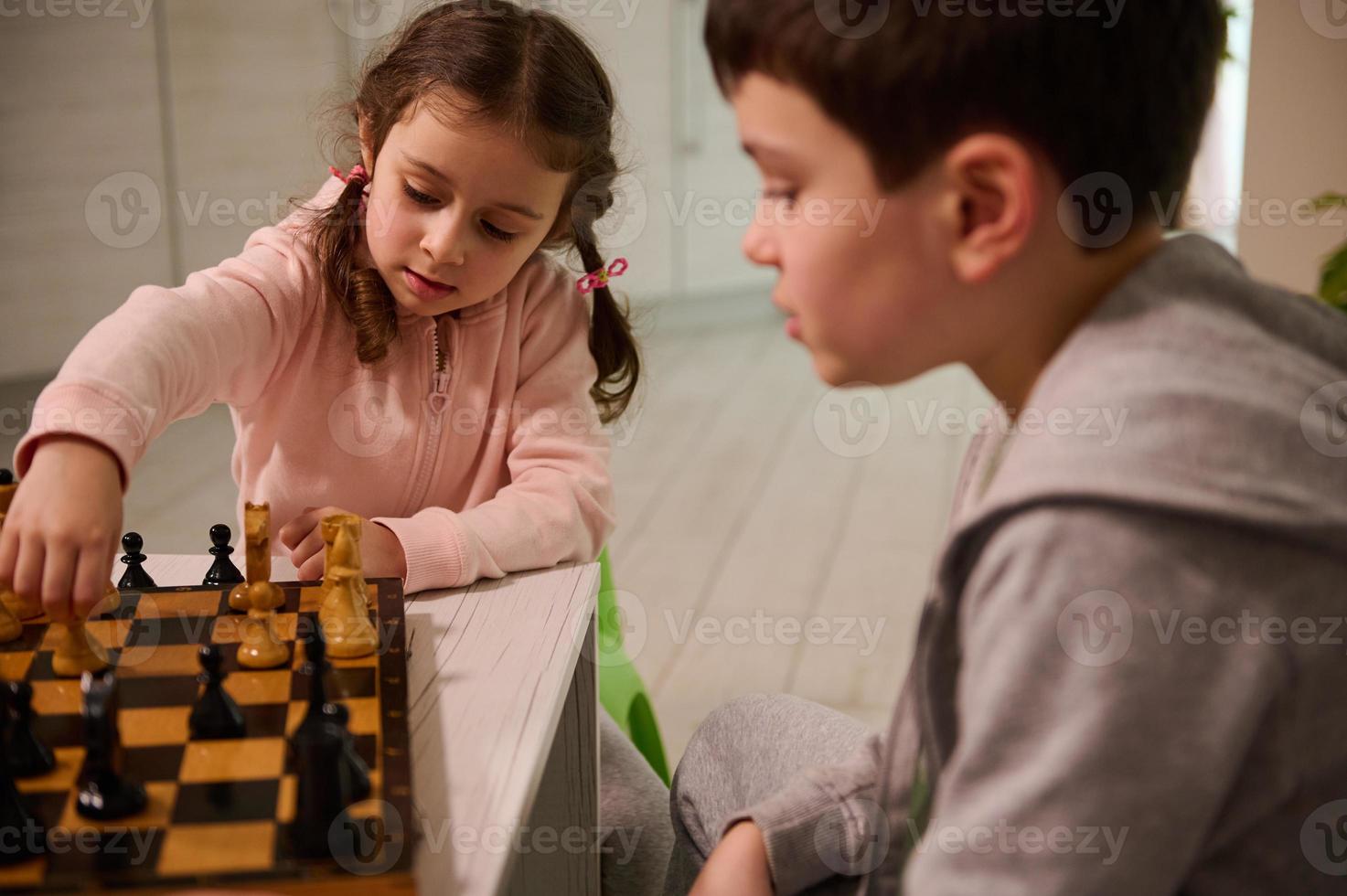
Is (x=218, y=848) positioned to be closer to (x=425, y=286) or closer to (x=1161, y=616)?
(x=1161, y=616)

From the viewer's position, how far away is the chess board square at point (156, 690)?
30.7 inches

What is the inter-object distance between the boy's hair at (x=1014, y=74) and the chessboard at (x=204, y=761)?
438mm

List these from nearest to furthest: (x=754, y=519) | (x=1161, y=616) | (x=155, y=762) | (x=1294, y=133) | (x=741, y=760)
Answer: (x=1161, y=616), (x=155, y=762), (x=741, y=760), (x=1294, y=133), (x=754, y=519)

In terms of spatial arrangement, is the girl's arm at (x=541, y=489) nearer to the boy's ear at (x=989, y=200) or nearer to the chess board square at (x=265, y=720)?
the chess board square at (x=265, y=720)

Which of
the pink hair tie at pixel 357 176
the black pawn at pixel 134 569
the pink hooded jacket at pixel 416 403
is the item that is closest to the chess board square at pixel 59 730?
the black pawn at pixel 134 569

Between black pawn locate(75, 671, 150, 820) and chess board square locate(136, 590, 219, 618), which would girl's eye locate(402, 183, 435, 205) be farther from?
black pawn locate(75, 671, 150, 820)

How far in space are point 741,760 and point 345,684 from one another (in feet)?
1.19

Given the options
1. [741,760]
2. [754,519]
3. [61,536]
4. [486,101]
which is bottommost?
[754,519]

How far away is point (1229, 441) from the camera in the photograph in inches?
24.3

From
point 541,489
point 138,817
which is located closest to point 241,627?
point 138,817

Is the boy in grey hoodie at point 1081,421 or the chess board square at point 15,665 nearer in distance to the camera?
the boy in grey hoodie at point 1081,421

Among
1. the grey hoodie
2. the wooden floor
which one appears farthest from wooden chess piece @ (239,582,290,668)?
the wooden floor

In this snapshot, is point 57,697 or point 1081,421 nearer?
point 1081,421

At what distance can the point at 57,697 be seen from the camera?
79 centimetres
